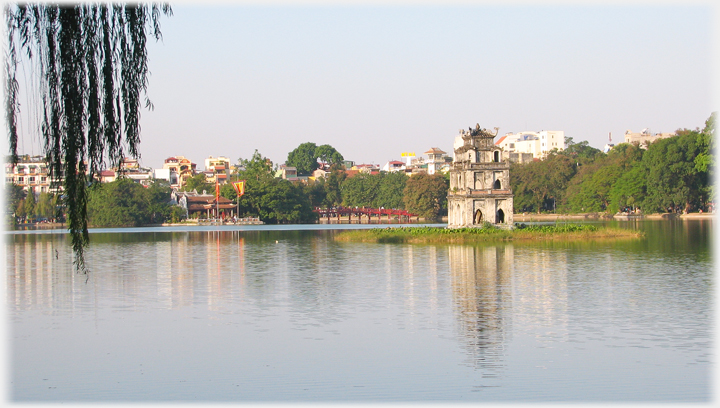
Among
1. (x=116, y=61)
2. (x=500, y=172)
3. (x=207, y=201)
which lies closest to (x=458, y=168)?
(x=500, y=172)

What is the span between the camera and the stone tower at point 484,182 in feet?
190

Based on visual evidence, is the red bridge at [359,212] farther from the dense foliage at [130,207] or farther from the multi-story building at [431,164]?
the multi-story building at [431,164]

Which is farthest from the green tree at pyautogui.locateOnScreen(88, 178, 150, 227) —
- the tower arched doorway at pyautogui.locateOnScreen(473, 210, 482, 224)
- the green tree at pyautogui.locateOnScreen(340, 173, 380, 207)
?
the tower arched doorway at pyautogui.locateOnScreen(473, 210, 482, 224)

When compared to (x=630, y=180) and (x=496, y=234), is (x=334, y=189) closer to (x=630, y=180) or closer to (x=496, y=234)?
(x=630, y=180)

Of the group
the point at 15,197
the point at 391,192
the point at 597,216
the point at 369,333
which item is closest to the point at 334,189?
the point at 391,192

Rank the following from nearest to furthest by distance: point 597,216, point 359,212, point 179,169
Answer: point 597,216, point 359,212, point 179,169

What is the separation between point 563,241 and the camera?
184 ft

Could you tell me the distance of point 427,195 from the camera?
4528 inches

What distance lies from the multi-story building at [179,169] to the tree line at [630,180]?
238 ft

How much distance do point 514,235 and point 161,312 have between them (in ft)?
114

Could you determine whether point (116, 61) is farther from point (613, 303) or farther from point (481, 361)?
point (613, 303)

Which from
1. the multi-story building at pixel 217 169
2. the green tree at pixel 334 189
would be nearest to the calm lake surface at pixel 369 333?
the green tree at pixel 334 189

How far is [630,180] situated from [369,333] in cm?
8931

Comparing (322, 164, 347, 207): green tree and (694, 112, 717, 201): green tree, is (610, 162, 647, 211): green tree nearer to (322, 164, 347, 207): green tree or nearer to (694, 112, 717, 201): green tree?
(694, 112, 717, 201): green tree
